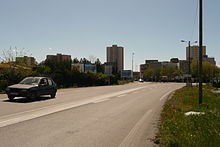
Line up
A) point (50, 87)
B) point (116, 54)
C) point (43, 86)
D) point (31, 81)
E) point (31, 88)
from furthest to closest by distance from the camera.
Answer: point (116, 54)
point (50, 87)
point (43, 86)
point (31, 81)
point (31, 88)

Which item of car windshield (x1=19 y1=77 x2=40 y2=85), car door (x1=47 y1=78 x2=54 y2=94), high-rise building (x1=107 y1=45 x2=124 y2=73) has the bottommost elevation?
car door (x1=47 y1=78 x2=54 y2=94)

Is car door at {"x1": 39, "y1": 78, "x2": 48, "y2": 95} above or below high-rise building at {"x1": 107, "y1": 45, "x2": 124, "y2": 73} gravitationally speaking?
below

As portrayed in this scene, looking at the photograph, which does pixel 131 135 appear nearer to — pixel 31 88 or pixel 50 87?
pixel 31 88

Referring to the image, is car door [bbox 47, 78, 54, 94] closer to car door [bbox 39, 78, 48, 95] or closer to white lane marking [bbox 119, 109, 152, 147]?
car door [bbox 39, 78, 48, 95]

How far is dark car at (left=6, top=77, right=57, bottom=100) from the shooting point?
15.9m

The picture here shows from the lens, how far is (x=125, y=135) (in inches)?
282

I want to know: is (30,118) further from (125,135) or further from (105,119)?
(125,135)

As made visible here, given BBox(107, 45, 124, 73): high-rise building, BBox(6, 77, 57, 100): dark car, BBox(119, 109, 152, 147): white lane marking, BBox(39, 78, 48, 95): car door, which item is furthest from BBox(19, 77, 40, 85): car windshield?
BBox(107, 45, 124, 73): high-rise building

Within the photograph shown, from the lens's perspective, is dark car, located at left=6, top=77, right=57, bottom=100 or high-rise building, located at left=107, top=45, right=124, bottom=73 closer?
dark car, located at left=6, top=77, right=57, bottom=100

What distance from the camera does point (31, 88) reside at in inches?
639

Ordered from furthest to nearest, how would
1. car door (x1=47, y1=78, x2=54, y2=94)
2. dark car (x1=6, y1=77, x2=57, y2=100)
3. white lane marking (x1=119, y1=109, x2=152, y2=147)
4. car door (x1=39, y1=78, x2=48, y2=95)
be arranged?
car door (x1=47, y1=78, x2=54, y2=94) < car door (x1=39, y1=78, x2=48, y2=95) < dark car (x1=6, y1=77, x2=57, y2=100) < white lane marking (x1=119, y1=109, x2=152, y2=147)

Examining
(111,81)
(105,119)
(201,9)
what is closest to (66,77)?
(111,81)

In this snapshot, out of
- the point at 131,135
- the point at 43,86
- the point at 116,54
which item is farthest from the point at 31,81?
the point at 116,54

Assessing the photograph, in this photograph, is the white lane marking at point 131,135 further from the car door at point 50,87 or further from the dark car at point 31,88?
the car door at point 50,87
